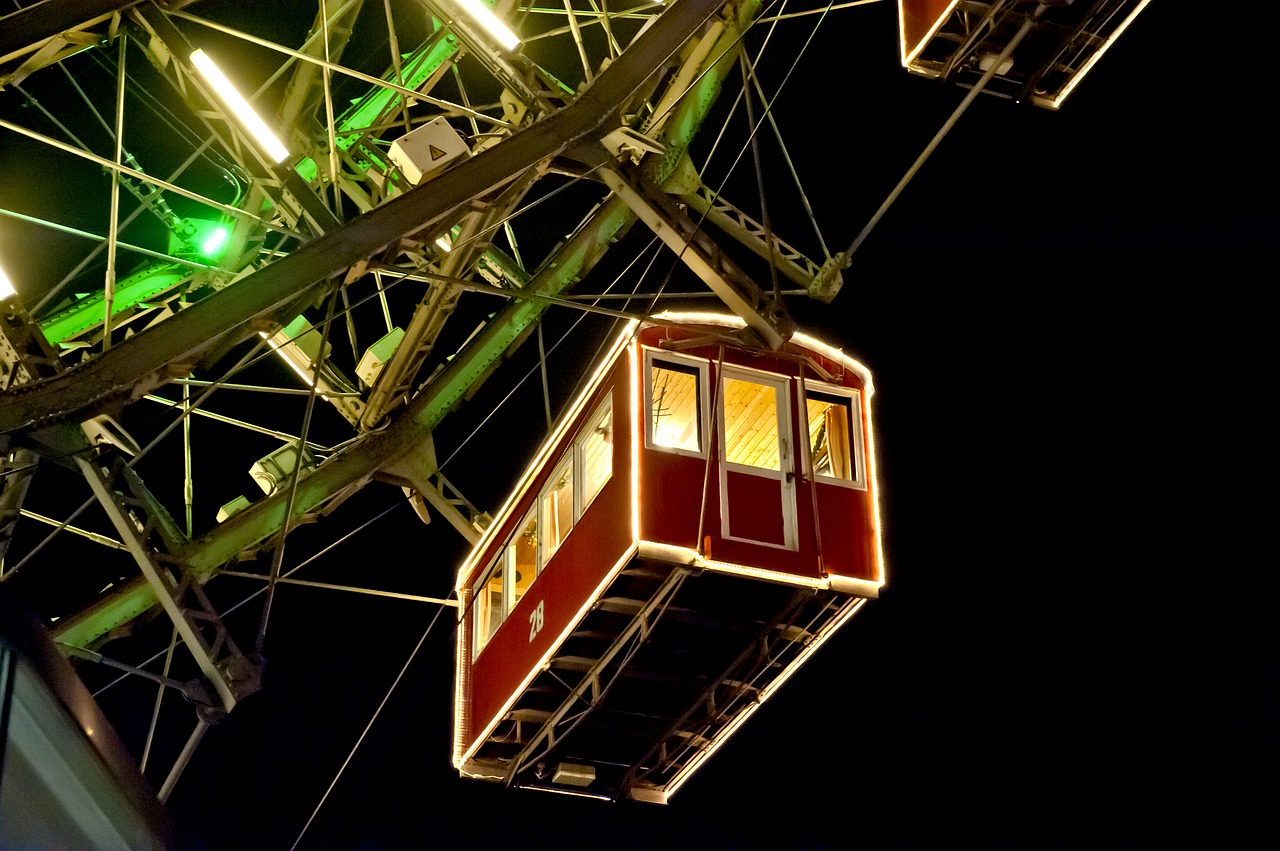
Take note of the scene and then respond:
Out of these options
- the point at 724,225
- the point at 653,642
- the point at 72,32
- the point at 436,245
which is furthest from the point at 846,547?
the point at 72,32

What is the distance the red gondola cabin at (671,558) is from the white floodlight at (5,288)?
470cm

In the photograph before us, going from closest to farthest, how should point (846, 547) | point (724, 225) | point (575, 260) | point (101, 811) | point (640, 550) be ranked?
1. point (101, 811)
2. point (640, 550)
3. point (846, 547)
4. point (724, 225)
5. point (575, 260)

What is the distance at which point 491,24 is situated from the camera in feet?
39.8

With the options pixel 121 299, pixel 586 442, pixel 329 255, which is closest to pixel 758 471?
pixel 586 442

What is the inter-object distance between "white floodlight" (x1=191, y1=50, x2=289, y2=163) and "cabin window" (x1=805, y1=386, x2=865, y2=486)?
4.83m

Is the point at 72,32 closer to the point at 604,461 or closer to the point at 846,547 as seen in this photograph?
the point at 604,461

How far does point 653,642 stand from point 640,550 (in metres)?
1.41

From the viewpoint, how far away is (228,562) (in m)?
13.7

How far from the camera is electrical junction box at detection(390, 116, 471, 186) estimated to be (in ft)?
38.5

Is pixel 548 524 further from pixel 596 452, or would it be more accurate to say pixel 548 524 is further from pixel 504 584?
pixel 504 584

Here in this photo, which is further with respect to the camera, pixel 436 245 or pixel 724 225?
pixel 436 245

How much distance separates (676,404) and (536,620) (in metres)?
2.24

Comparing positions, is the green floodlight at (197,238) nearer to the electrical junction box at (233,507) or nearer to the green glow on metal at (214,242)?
the green glow on metal at (214,242)

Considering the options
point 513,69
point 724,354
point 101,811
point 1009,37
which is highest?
point 1009,37
